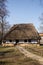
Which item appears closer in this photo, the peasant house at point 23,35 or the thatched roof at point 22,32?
the peasant house at point 23,35

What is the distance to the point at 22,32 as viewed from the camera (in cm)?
5891

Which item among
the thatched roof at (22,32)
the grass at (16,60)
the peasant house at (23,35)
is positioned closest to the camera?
the grass at (16,60)

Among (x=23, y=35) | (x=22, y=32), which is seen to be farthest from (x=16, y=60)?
(x=22, y=32)

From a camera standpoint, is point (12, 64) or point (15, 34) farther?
point (15, 34)

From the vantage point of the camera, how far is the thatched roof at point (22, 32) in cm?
5700

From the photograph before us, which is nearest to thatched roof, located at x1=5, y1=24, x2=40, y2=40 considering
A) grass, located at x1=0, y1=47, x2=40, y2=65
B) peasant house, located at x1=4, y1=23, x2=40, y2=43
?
peasant house, located at x1=4, y1=23, x2=40, y2=43

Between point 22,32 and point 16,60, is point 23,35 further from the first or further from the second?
point 16,60

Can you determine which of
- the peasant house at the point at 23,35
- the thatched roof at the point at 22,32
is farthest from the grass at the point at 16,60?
the thatched roof at the point at 22,32

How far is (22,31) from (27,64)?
147 feet

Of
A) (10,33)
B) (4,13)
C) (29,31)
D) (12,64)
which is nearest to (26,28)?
(29,31)

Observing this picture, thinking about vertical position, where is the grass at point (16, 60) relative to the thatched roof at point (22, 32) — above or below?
below

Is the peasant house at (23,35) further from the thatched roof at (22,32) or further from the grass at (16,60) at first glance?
the grass at (16,60)

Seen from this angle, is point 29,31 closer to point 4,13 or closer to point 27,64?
point 4,13

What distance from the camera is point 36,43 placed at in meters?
55.1
